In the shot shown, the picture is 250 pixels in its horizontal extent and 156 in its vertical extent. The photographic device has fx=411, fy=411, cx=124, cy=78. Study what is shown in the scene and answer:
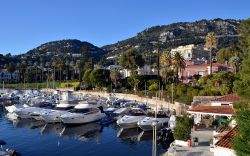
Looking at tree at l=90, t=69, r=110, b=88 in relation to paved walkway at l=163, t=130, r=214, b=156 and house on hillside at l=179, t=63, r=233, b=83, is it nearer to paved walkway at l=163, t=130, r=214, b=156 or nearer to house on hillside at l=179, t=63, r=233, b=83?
house on hillside at l=179, t=63, r=233, b=83

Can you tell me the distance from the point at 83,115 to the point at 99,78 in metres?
47.7

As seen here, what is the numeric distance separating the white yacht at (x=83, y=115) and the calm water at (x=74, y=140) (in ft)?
2.90

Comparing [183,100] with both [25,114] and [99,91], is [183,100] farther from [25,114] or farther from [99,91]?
[99,91]

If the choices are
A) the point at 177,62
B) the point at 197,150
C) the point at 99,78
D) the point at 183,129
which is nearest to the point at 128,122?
the point at 183,129

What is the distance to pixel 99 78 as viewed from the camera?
105 meters

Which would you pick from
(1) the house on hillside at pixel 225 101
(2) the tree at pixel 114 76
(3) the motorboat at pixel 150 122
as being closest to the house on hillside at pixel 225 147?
(1) the house on hillside at pixel 225 101

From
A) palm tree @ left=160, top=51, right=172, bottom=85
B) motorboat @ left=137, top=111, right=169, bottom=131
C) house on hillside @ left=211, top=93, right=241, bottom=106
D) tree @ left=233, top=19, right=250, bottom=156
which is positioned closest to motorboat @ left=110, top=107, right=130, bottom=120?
motorboat @ left=137, top=111, right=169, bottom=131

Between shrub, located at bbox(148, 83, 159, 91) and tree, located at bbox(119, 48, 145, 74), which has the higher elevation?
tree, located at bbox(119, 48, 145, 74)

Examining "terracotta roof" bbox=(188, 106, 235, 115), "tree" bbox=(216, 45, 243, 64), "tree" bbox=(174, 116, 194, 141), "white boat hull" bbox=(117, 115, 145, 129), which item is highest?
"tree" bbox=(216, 45, 243, 64)

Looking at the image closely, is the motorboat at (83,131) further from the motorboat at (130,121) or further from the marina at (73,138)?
the motorboat at (130,121)

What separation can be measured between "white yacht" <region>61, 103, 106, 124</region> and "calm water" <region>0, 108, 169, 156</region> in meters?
0.88

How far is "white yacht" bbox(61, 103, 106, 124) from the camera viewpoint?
186 feet

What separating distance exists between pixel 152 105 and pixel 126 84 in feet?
102

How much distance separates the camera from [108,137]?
4984 centimetres
